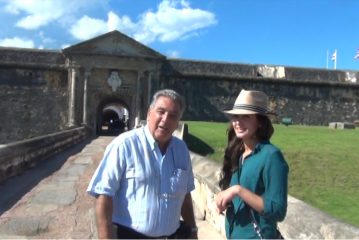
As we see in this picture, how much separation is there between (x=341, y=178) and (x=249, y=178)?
10193 mm

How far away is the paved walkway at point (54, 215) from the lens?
4.71 meters

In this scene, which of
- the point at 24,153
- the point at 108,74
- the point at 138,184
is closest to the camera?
the point at 138,184

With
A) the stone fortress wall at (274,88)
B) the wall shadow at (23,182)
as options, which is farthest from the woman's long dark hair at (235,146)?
the stone fortress wall at (274,88)

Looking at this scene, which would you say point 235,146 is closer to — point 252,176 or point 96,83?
point 252,176

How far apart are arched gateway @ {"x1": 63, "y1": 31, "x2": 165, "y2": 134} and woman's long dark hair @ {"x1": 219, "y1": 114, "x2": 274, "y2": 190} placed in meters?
23.8

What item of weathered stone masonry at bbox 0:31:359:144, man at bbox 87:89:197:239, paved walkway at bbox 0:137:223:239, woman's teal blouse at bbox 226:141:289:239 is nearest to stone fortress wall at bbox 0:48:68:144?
weathered stone masonry at bbox 0:31:359:144

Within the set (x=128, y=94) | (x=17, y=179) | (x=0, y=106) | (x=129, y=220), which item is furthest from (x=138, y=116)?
(x=129, y=220)

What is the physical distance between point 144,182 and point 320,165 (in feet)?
36.4

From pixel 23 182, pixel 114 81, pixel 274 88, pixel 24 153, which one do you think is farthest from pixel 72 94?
pixel 23 182

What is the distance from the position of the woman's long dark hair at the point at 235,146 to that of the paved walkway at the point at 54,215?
2317mm

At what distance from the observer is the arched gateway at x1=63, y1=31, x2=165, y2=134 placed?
85.4 feet

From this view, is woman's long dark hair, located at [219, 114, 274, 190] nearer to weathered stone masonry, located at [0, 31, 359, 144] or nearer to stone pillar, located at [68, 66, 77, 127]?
weathered stone masonry, located at [0, 31, 359, 144]

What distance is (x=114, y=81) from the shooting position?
1056 inches

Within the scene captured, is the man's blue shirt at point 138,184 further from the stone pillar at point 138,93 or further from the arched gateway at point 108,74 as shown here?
the stone pillar at point 138,93
